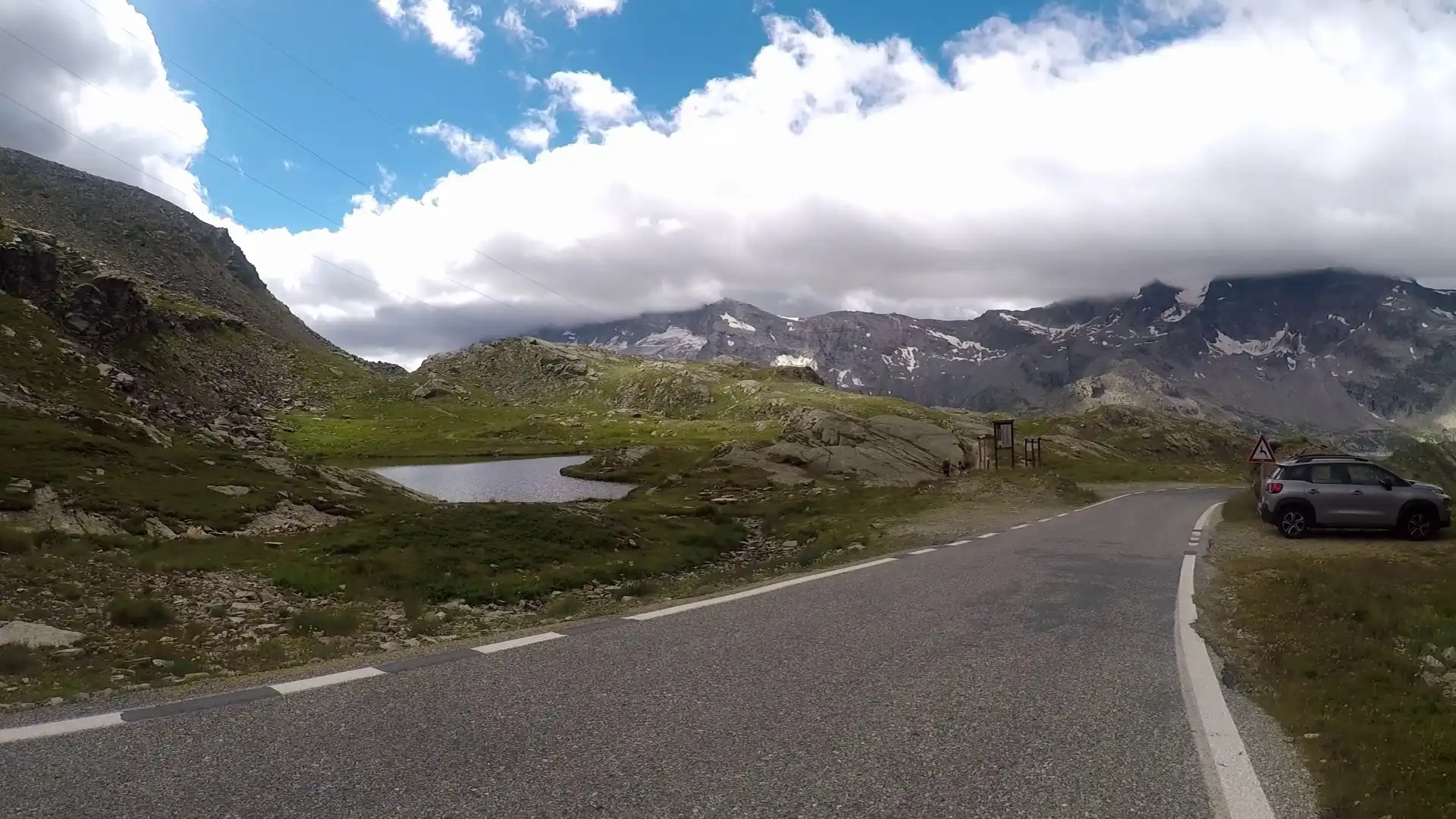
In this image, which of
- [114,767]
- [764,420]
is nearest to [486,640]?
[114,767]

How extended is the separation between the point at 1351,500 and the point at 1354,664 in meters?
19.1

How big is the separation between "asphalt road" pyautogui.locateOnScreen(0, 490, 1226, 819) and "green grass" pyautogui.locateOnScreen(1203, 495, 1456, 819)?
1.07 metres

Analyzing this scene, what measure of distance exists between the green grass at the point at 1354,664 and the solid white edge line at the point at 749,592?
682 centimetres

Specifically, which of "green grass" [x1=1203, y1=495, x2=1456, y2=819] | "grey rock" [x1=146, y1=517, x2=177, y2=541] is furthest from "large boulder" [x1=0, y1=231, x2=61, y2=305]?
"green grass" [x1=1203, y1=495, x2=1456, y2=819]

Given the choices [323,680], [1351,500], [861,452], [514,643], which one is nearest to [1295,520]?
[1351,500]

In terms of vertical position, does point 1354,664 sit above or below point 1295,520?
above

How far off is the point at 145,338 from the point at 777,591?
316 ft

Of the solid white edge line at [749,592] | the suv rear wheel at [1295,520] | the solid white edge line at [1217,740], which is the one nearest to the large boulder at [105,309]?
the solid white edge line at [749,592]

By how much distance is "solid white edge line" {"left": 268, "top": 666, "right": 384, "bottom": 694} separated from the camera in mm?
8316

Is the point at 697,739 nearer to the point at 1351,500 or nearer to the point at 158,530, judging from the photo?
the point at 158,530

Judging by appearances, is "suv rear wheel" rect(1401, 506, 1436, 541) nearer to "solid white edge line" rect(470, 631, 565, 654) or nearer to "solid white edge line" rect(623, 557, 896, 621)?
"solid white edge line" rect(623, 557, 896, 621)

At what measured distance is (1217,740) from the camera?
7176 mm

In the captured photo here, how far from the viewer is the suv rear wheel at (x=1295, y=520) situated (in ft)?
83.4

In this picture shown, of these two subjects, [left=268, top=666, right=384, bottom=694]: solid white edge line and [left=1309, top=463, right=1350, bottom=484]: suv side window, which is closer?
[left=268, top=666, right=384, bottom=694]: solid white edge line
